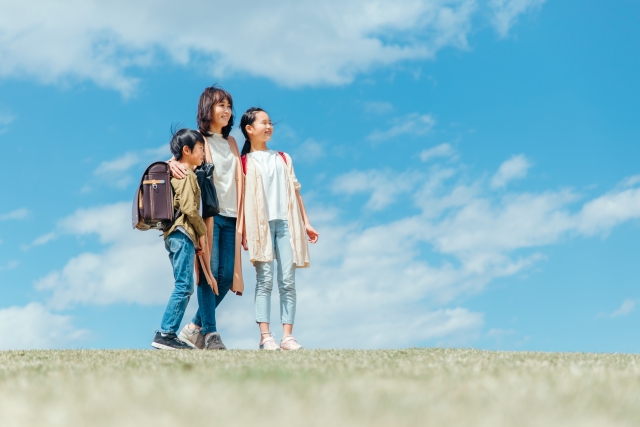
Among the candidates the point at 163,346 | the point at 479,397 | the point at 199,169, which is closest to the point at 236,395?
the point at 479,397

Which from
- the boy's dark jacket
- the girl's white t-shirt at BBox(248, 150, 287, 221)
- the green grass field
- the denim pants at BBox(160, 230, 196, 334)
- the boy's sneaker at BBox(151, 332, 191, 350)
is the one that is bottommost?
the green grass field

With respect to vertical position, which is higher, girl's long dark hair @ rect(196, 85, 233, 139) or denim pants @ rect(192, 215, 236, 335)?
girl's long dark hair @ rect(196, 85, 233, 139)

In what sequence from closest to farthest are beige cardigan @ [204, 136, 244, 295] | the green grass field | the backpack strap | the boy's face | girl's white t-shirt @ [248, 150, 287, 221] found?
1. the green grass field
2. the boy's face
3. beige cardigan @ [204, 136, 244, 295]
4. girl's white t-shirt @ [248, 150, 287, 221]
5. the backpack strap

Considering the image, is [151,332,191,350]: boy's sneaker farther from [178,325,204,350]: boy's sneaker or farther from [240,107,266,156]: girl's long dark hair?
[240,107,266,156]: girl's long dark hair

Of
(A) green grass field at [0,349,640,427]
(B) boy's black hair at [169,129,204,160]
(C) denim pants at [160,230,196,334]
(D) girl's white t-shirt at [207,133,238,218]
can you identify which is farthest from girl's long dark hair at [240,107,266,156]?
(A) green grass field at [0,349,640,427]

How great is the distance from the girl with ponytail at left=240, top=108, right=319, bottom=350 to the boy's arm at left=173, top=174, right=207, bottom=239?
96cm

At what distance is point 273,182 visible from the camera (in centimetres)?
941

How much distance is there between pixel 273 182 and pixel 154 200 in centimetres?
180

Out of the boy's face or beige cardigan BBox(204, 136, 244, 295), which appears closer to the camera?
the boy's face

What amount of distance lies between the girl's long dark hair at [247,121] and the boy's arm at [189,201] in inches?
58.5

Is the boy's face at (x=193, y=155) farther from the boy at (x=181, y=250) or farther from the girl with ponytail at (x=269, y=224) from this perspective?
the girl with ponytail at (x=269, y=224)

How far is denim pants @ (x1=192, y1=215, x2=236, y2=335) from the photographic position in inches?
354

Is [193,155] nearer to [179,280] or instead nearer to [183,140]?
[183,140]

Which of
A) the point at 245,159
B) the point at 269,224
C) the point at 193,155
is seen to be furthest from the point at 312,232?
the point at 193,155
